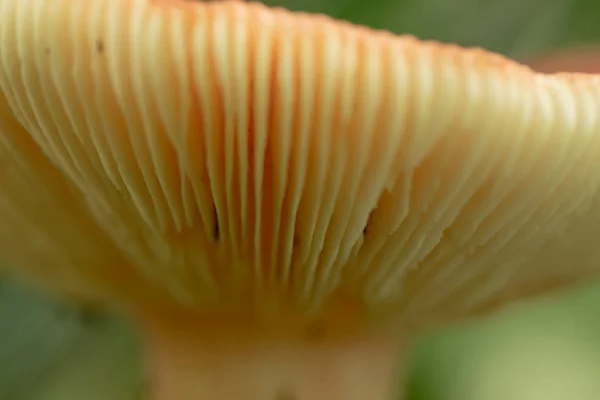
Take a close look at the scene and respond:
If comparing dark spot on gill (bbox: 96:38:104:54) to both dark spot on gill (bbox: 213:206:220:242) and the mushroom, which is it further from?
dark spot on gill (bbox: 213:206:220:242)

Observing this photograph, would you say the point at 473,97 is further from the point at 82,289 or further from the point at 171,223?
the point at 82,289

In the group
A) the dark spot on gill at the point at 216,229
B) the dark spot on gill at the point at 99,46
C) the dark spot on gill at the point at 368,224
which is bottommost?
the dark spot on gill at the point at 216,229

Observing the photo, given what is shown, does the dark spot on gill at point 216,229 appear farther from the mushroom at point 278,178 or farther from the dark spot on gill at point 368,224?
the dark spot on gill at point 368,224

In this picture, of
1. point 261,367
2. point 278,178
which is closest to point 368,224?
point 278,178

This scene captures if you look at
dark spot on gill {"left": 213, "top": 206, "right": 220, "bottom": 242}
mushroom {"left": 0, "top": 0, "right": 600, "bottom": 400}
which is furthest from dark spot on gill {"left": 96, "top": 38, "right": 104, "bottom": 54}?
dark spot on gill {"left": 213, "top": 206, "right": 220, "bottom": 242}

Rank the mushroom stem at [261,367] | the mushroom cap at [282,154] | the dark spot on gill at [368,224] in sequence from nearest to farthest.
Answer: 1. the mushroom cap at [282,154]
2. the dark spot on gill at [368,224]
3. the mushroom stem at [261,367]

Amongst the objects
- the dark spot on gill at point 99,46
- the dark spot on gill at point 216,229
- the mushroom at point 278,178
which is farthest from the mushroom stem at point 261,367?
the dark spot on gill at point 99,46

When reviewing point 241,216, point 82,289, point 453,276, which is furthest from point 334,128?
point 82,289
